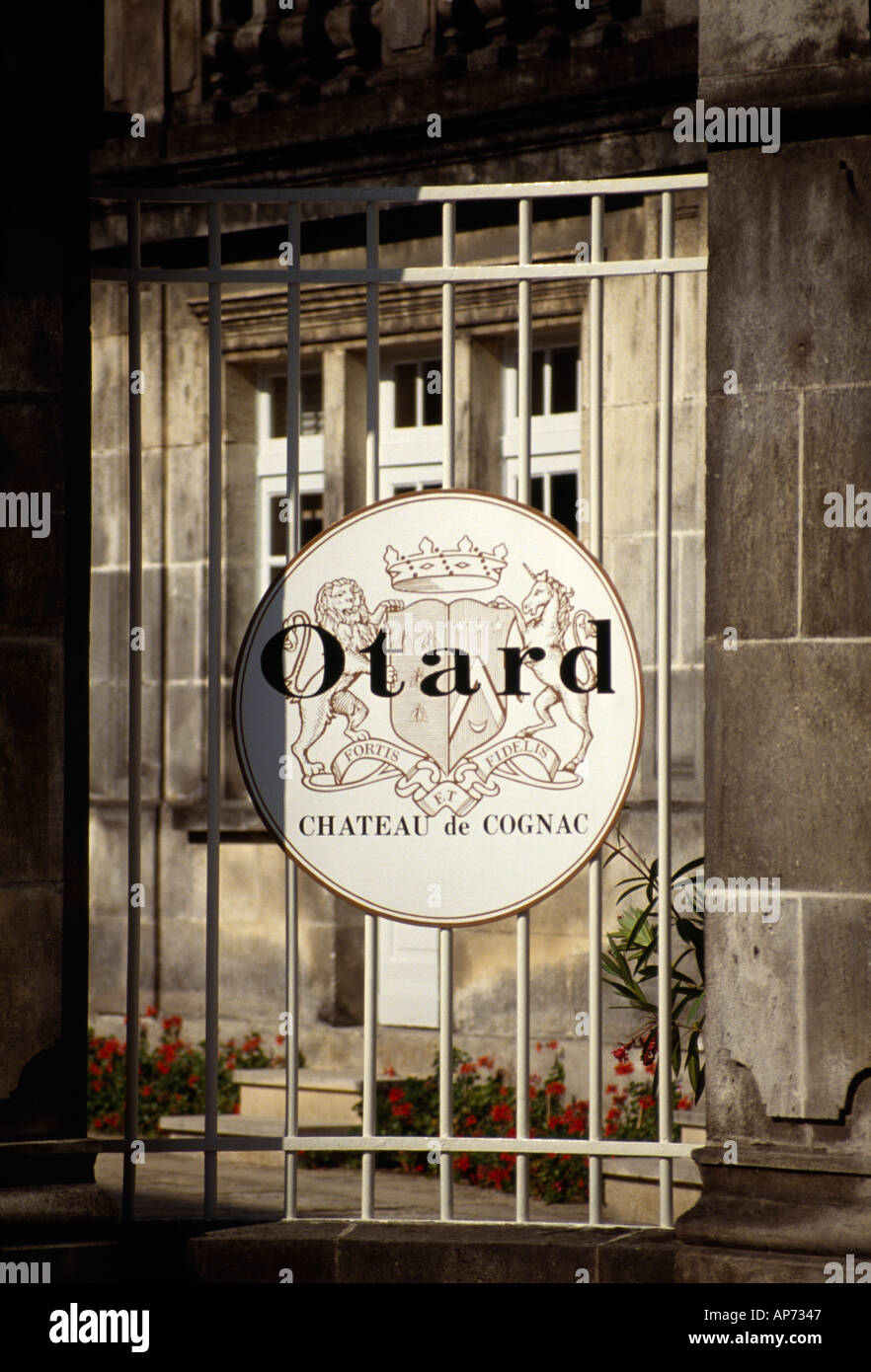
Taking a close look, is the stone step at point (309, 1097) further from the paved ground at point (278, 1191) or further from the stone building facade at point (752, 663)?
the stone building facade at point (752, 663)

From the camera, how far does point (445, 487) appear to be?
4.80 metres

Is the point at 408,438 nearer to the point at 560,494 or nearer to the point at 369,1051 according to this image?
the point at 560,494

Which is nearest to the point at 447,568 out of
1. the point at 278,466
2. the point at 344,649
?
the point at 344,649

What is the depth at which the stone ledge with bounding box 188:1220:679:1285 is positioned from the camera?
14.5ft

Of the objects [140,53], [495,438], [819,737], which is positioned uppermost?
[140,53]

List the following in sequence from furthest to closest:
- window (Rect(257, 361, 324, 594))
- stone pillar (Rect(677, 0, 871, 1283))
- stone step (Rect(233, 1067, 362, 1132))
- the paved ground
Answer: window (Rect(257, 361, 324, 594)), stone step (Rect(233, 1067, 362, 1132)), the paved ground, stone pillar (Rect(677, 0, 871, 1283))

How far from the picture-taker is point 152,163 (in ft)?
32.8

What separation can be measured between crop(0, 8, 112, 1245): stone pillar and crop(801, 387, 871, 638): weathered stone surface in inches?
69.1

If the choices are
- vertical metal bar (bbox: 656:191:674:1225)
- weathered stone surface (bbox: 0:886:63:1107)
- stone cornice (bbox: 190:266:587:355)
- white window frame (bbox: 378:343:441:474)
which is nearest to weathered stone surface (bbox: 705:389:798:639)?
vertical metal bar (bbox: 656:191:674:1225)

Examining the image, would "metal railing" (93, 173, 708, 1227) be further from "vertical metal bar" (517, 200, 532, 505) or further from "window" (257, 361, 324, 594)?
"window" (257, 361, 324, 594)

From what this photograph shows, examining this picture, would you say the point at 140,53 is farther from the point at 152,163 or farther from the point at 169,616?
the point at 169,616
